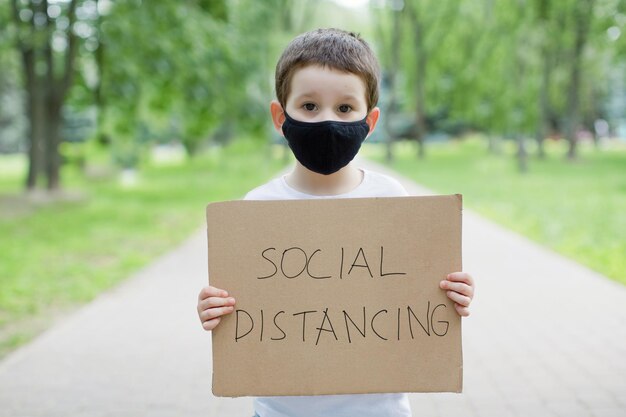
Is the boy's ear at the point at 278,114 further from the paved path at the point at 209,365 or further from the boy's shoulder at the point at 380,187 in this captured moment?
the paved path at the point at 209,365

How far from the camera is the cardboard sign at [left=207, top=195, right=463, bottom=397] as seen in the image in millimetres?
2158

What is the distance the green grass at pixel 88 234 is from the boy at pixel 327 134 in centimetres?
428

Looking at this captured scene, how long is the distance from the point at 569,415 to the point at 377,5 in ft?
128

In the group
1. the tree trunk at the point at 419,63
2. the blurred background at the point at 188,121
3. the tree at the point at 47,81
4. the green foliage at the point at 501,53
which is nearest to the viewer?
the blurred background at the point at 188,121

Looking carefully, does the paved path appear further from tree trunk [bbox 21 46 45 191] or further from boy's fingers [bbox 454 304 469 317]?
tree trunk [bbox 21 46 45 191]

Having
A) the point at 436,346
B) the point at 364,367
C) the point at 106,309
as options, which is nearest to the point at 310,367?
the point at 364,367

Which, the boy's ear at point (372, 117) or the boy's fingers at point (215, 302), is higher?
the boy's ear at point (372, 117)

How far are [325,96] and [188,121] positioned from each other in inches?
912

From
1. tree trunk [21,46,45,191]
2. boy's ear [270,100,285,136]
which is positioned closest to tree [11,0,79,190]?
tree trunk [21,46,45,191]

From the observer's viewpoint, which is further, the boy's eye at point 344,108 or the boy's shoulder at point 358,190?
the boy's shoulder at point 358,190

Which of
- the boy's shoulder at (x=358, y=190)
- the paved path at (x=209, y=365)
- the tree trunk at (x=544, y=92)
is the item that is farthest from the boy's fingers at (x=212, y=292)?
the tree trunk at (x=544, y=92)

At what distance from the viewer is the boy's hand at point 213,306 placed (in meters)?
2.13

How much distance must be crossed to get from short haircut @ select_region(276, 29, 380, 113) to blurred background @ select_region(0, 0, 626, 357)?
459 centimetres

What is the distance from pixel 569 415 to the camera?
4.26 metres
